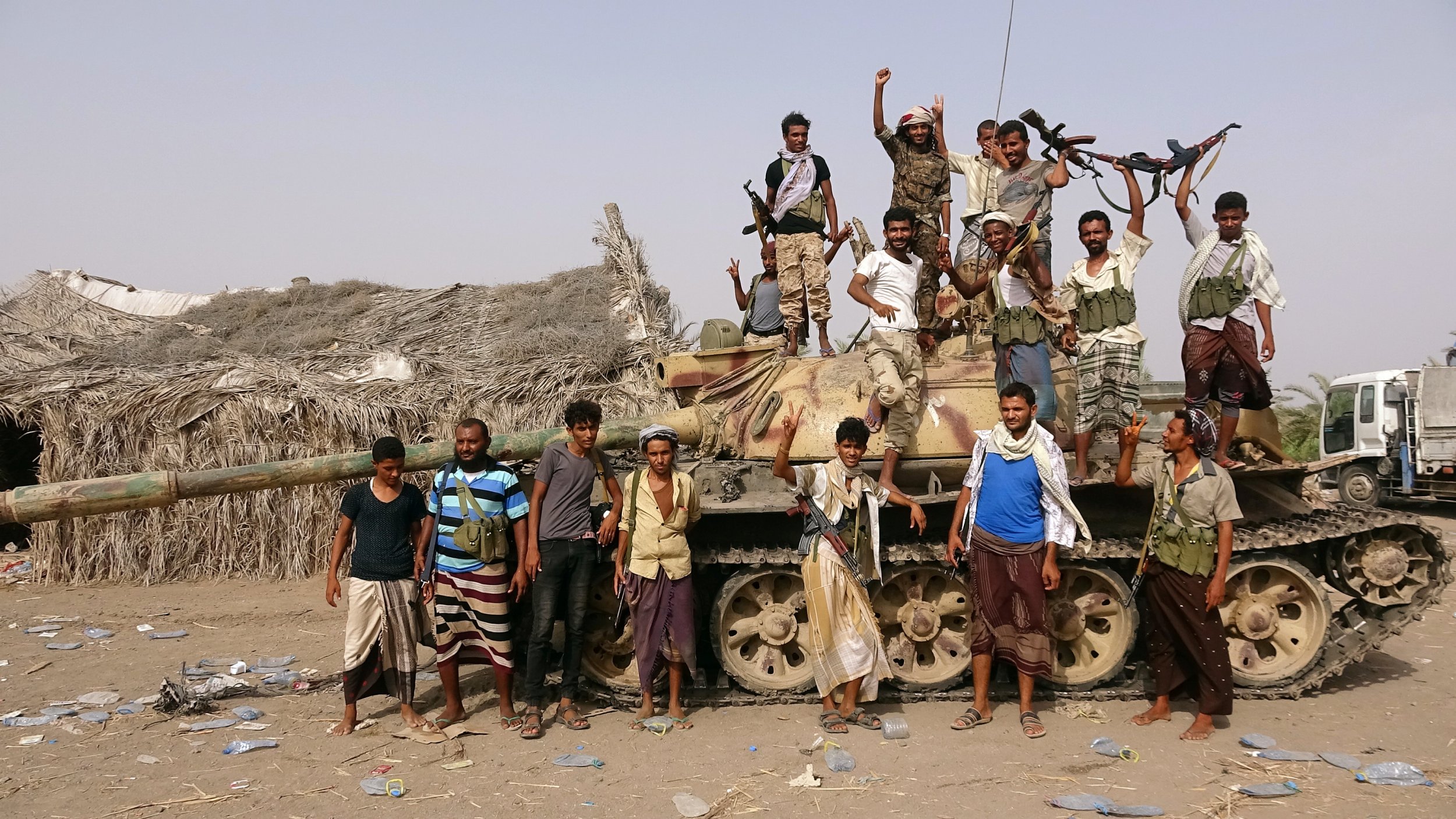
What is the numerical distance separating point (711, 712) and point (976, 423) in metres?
2.83

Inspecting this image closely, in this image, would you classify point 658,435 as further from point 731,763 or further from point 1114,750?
point 1114,750

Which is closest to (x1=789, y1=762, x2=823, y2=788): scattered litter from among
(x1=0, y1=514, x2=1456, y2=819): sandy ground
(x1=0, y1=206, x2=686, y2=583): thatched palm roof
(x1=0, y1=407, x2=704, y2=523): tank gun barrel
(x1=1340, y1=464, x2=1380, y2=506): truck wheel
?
(x1=0, y1=514, x2=1456, y2=819): sandy ground

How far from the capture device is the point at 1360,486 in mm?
17969

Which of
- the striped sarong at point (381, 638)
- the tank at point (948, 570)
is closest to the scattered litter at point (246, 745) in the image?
the striped sarong at point (381, 638)

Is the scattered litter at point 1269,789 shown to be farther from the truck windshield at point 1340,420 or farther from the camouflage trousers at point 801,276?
the truck windshield at point 1340,420

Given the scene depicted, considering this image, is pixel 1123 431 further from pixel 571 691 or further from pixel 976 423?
pixel 571 691

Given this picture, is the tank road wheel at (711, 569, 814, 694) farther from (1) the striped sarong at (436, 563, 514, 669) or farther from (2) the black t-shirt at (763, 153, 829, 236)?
(2) the black t-shirt at (763, 153, 829, 236)

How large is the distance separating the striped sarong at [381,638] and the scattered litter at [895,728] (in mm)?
3030

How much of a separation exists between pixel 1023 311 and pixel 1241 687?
306 centimetres

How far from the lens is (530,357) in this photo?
13148mm

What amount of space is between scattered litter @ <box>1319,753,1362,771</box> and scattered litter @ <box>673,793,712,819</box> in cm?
359

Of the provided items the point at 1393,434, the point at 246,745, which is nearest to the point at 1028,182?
the point at 246,745

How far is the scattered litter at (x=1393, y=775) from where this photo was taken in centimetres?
543

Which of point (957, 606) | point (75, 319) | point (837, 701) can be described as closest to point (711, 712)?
point (837, 701)
